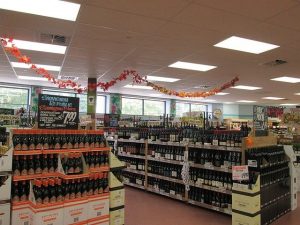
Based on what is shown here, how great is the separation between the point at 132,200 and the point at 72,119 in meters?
2.90

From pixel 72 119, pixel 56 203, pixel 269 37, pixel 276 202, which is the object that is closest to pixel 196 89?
pixel 269 37

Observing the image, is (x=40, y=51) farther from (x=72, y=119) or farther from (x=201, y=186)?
(x=201, y=186)

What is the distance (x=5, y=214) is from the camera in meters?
3.44

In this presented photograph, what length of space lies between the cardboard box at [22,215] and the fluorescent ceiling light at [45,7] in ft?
9.68

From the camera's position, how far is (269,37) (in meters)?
5.55

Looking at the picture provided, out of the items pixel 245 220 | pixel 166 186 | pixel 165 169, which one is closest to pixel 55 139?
pixel 245 220

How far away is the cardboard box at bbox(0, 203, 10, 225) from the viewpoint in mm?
3422

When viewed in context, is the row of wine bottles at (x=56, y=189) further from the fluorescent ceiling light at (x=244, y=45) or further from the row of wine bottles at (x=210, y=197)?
the fluorescent ceiling light at (x=244, y=45)

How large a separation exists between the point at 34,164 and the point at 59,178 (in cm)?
39

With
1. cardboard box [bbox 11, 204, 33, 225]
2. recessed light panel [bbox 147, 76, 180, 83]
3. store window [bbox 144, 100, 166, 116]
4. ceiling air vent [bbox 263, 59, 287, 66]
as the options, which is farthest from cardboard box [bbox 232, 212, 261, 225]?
store window [bbox 144, 100, 166, 116]

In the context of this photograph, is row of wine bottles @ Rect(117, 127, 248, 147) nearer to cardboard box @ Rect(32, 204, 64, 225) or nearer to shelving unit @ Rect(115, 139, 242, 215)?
shelving unit @ Rect(115, 139, 242, 215)

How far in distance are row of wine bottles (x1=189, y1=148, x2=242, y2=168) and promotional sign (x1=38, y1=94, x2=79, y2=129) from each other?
281 centimetres

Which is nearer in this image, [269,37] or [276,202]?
[276,202]

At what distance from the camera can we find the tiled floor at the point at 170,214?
4836 millimetres
